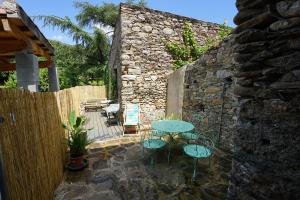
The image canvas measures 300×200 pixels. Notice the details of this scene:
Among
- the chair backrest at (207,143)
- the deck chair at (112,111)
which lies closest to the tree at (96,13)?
the deck chair at (112,111)

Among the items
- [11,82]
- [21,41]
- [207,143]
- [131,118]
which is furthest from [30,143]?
[11,82]

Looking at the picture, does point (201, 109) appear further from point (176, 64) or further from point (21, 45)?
point (21, 45)

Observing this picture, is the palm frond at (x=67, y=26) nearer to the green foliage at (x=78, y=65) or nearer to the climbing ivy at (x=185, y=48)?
the green foliage at (x=78, y=65)

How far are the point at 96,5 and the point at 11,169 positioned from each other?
18.9m

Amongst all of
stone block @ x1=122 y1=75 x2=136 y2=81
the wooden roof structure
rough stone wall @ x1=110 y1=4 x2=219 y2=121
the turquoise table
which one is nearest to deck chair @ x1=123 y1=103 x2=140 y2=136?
rough stone wall @ x1=110 y1=4 x2=219 y2=121

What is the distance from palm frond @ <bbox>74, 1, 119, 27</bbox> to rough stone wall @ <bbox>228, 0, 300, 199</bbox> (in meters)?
18.1

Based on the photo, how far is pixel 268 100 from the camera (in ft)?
5.41

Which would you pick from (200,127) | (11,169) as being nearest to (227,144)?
(200,127)

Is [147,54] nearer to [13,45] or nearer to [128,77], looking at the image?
[128,77]

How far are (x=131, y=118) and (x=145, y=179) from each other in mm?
3395

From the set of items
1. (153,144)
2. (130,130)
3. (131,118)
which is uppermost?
(131,118)

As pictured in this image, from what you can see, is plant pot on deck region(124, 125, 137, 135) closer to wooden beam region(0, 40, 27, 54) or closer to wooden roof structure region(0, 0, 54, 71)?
wooden roof structure region(0, 0, 54, 71)

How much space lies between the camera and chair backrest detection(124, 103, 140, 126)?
22.7ft

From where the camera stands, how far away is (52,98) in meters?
3.67
